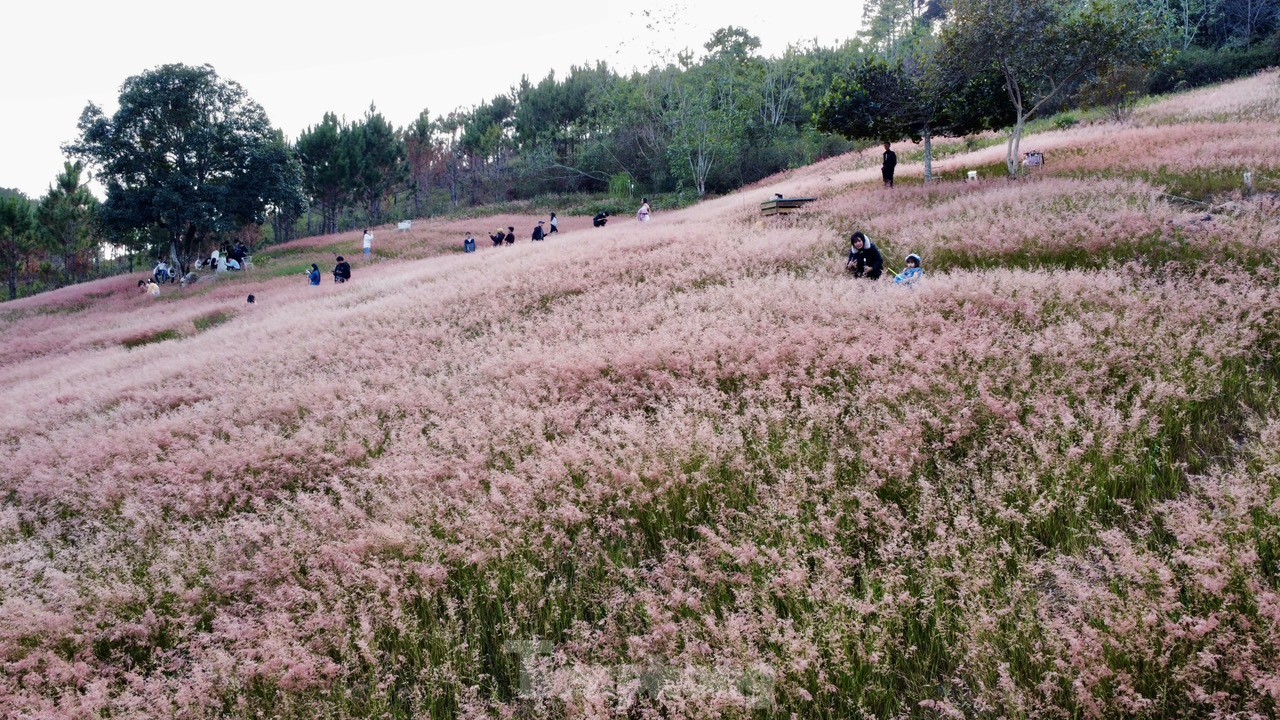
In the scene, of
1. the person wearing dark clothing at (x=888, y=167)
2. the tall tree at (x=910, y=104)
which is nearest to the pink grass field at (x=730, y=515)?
the person wearing dark clothing at (x=888, y=167)

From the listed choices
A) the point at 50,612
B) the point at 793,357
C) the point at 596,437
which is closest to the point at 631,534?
the point at 596,437

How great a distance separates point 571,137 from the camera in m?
64.8

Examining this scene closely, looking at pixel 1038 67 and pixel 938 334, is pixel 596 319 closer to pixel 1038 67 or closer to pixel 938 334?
pixel 938 334

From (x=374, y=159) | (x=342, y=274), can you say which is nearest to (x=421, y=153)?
(x=374, y=159)

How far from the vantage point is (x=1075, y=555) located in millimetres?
3586

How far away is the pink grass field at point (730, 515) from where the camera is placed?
3131 millimetres

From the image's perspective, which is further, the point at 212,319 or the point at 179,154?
the point at 179,154

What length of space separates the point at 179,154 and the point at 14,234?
2616 cm

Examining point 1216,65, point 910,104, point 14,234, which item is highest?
point 14,234

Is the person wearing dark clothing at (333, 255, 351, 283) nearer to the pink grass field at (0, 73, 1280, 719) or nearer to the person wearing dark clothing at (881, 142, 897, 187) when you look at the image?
the pink grass field at (0, 73, 1280, 719)

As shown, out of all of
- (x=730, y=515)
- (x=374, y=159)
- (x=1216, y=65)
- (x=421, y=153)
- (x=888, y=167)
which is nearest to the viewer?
(x=730, y=515)

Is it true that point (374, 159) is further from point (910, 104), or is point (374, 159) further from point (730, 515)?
point (730, 515)

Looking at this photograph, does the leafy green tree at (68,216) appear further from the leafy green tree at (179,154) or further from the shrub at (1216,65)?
the shrub at (1216,65)

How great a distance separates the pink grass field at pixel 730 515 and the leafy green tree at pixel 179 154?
2996cm
